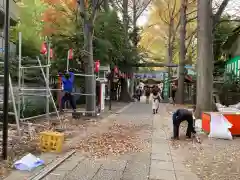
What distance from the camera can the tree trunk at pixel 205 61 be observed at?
13.9 m

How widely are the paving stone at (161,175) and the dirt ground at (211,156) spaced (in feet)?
1.68

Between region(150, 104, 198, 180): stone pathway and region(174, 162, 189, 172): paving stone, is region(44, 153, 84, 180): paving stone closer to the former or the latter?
region(150, 104, 198, 180): stone pathway

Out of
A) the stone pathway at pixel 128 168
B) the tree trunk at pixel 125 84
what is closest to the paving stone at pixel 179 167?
the stone pathway at pixel 128 168

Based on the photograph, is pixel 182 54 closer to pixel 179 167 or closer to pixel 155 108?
pixel 155 108

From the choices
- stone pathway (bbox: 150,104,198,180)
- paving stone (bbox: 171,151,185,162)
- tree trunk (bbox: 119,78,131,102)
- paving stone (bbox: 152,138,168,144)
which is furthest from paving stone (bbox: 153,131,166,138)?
tree trunk (bbox: 119,78,131,102)

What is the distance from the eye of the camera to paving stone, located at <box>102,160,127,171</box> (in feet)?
20.0

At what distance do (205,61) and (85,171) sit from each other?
9573 millimetres

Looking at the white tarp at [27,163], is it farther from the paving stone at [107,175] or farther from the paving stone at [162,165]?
the paving stone at [162,165]

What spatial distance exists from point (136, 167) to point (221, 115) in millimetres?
4571

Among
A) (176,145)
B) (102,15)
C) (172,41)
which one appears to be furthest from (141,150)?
(172,41)

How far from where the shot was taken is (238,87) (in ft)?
73.1

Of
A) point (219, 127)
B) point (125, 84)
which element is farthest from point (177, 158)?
point (125, 84)

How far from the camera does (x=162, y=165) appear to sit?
649 centimetres

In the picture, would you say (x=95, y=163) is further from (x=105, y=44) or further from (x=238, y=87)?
(x=238, y=87)
